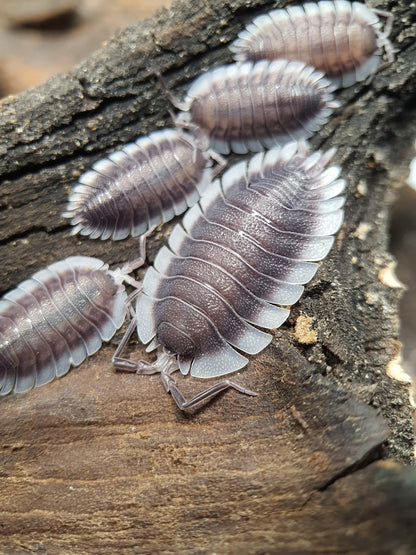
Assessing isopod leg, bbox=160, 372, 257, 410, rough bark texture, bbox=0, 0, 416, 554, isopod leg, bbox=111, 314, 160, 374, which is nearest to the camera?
rough bark texture, bbox=0, 0, 416, 554

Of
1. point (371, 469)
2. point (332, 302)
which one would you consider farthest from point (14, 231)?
point (371, 469)

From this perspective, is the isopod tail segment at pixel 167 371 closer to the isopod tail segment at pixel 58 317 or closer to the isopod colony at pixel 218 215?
the isopod colony at pixel 218 215

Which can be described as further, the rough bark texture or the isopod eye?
the isopod eye

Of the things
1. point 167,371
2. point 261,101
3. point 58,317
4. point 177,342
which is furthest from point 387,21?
point 58,317

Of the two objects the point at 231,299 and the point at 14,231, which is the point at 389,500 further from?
the point at 14,231

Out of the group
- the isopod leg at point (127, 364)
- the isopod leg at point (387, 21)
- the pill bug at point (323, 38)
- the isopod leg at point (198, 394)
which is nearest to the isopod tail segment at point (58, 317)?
the isopod leg at point (127, 364)

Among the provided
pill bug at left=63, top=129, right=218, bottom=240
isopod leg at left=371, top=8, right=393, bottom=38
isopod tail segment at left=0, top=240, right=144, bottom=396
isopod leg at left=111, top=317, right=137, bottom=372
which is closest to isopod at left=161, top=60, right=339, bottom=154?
pill bug at left=63, top=129, right=218, bottom=240

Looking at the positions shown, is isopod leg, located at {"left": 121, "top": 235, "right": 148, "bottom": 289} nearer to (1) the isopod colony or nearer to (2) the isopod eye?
(1) the isopod colony

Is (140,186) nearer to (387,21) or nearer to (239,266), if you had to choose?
(239,266)
